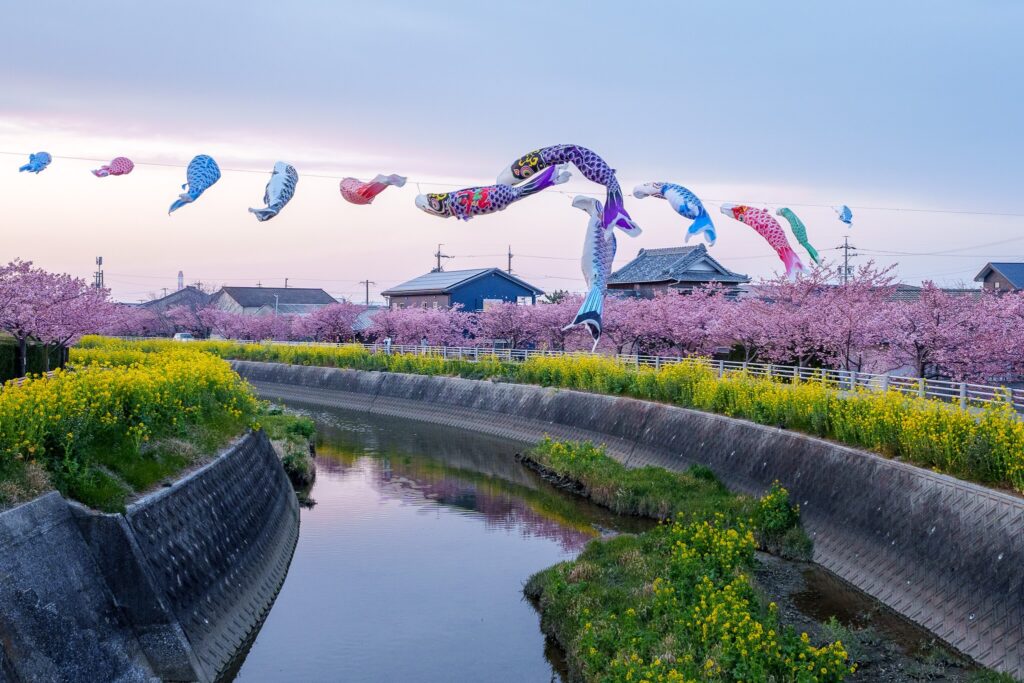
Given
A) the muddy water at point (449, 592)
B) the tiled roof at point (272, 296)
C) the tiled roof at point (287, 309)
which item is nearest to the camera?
the muddy water at point (449, 592)

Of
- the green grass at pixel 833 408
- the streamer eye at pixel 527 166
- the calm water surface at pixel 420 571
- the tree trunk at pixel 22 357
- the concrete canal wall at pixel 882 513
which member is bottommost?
the calm water surface at pixel 420 571

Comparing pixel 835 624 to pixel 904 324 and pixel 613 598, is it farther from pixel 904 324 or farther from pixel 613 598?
pixel 904 324

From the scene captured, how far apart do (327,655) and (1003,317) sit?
21.5 m

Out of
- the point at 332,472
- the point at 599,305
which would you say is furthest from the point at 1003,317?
the point at 332,472

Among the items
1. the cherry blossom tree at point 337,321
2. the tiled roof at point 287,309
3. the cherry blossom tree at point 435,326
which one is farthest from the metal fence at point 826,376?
the tiled roof at point 287,309

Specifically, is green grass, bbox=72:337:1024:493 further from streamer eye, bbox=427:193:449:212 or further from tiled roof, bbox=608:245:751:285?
tiled roof, bbox=608:245:751:285

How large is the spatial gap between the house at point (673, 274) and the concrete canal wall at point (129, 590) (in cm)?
4113

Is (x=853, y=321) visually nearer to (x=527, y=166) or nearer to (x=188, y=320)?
(x=527, y=166)

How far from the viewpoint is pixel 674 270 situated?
5544 centimetres

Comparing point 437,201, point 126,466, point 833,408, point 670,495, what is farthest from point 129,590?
point 833,408

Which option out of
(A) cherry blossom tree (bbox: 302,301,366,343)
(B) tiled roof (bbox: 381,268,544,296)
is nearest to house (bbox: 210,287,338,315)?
(A) cherry blossom tree (bbox: 302,301,366,343)

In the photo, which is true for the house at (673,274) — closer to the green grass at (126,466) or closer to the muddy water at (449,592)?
the muddy water at (449,592)

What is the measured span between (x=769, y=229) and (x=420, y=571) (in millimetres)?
11698

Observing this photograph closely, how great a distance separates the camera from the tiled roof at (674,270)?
183ft
